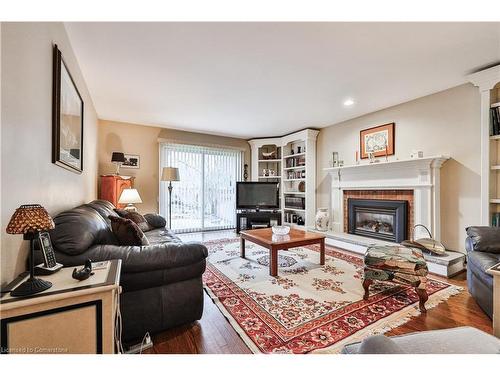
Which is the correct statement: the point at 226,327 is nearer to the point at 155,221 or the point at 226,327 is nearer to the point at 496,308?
the point at 496,308

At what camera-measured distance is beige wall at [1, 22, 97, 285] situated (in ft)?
3.62

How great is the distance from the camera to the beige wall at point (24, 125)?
3.62 feet

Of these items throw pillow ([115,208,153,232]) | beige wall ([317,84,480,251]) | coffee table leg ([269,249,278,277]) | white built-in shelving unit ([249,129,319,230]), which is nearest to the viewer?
coffee table leg ([269,249,278,277])

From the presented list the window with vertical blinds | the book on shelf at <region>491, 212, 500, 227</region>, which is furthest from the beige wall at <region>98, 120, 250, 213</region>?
the book on shelf at <region>491, 212, 500, 227</region>

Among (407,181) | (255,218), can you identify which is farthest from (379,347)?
(255,218)

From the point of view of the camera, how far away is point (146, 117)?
4.35 meters

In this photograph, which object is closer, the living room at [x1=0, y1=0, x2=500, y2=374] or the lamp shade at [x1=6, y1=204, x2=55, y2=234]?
the lamp shade at [x1=6, y1=204, x2=55, y2=234]

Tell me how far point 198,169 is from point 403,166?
4099mm

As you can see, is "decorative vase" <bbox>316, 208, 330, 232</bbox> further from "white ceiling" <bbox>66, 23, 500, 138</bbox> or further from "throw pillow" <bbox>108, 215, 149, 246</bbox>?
"throw pillow" <bbox>108, 215, 149, 246</bbox>

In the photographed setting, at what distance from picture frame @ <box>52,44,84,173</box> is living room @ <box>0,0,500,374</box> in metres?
0.02

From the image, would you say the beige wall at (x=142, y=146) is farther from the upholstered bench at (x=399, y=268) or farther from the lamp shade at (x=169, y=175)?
the upholstered bench at (x=399, y=268)

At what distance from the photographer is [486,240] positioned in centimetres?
208
